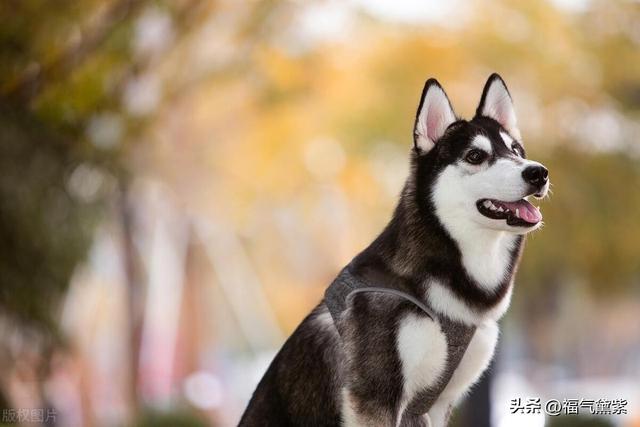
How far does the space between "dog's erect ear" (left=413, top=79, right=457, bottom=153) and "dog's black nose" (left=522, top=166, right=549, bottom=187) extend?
0.38m

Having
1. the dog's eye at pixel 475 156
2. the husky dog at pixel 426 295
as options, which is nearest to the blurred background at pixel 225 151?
the husky dog at pixel 426 295

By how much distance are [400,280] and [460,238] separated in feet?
0.80

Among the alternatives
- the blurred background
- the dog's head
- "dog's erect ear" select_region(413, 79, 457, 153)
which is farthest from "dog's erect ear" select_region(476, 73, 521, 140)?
the blurred background

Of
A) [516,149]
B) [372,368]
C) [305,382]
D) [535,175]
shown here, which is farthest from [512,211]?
[305,382]

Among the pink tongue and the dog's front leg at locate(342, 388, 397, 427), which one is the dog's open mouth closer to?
the pink tongue

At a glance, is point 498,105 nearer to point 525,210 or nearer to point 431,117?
point 431,117

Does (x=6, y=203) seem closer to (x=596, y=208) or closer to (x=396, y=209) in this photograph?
(x=396, y=209)

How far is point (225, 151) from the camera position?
49.9 ft

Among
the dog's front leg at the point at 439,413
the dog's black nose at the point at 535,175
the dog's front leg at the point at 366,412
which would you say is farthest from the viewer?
the dog's front leg at the point at 439,413

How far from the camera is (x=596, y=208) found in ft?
39.4

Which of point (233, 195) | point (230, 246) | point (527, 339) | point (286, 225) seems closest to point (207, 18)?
point (233, 195)

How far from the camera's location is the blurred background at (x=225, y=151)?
8.79m

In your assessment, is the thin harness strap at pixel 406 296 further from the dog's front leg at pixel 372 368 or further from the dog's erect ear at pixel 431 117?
the dog's erect ear at pixel 431 117

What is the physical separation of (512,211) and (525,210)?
0.04 metres
